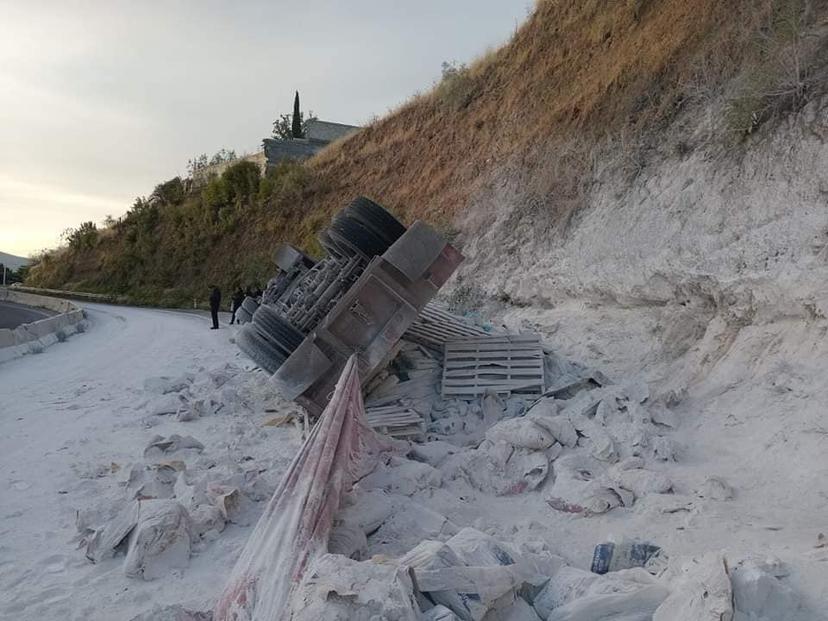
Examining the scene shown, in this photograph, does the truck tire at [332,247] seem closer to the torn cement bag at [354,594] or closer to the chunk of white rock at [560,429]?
the chunk of white rock at [560,429]

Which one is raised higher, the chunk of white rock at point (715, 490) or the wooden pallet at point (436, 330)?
the wooden pallet at point (436, 330)

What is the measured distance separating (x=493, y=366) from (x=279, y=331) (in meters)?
2.78

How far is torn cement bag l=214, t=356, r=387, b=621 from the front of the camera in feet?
10.4

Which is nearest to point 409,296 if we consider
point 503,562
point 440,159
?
point 503,562

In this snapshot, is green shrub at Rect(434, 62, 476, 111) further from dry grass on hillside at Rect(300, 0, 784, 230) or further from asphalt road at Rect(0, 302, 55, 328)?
asphalt road at Rect(0, 302, 55, 328)

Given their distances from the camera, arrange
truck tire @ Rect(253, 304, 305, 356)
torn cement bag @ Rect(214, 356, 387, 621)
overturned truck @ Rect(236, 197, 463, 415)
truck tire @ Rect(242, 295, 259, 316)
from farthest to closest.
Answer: truck tire @ Rect(242, 295, 259, 316), truck tire @ Rect(253, 304, 305, 356), overturned truck @ Rect(236, 197, 463, 415), torn cement bag @ Rect(214, 356, 387, 621)

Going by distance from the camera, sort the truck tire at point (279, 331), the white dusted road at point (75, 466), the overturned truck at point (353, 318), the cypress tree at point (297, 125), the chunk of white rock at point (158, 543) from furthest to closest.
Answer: the cypress tree at point (297, 125) < the truck tire at point (279, 331) < the overturned truck at point (353, 318) < the chunk of white rock at point (158, 543) < the white dusted road at point (75, 466)

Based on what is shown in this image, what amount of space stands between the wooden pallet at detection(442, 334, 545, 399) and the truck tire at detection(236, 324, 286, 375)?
213cm

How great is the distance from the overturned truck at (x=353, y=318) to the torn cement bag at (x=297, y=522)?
1899mm

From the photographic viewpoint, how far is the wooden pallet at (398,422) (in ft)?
23.1

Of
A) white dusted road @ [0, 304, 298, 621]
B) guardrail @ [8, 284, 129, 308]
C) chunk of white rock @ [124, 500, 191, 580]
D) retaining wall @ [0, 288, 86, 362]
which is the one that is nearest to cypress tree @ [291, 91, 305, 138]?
guardrail @ [8, 284, 129, 308]

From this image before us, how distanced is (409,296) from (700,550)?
4.33 meters

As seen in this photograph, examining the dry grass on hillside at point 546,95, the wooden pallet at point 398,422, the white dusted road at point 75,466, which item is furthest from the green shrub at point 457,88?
the wooden pallet at point 398,422

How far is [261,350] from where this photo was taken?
7.80m
